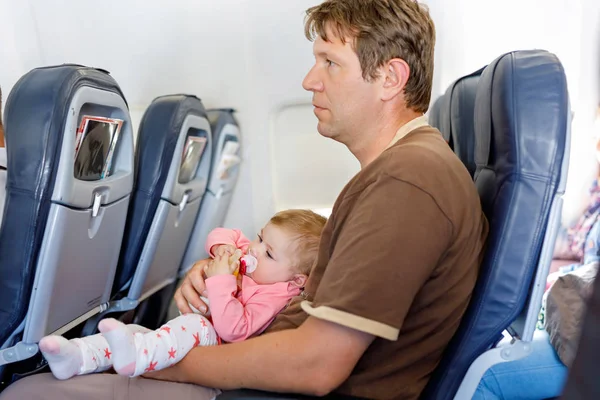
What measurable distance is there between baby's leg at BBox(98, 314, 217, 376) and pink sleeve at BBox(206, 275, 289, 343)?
90 mm

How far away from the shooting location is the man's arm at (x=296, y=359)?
1.17 metres

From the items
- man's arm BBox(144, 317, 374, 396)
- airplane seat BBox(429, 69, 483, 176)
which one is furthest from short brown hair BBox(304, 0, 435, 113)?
man's arm BBox(144, 317, 374, 396)

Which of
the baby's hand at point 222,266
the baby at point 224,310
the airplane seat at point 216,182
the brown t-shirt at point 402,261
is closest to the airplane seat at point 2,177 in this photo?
the baby at point 224,310

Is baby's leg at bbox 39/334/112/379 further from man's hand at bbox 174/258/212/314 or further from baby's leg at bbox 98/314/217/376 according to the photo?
man's hand at bbox 174/258/212/314

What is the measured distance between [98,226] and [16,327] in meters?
0.43

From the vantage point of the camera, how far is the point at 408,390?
1.33 metres

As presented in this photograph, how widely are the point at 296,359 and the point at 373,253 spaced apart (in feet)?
0.91

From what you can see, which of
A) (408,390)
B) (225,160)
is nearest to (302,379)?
(408,390)

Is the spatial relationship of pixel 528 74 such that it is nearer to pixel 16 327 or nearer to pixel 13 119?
pixel 13 119

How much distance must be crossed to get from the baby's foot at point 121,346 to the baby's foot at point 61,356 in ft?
0.33

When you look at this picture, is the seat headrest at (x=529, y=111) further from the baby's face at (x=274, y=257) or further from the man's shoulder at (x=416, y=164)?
the baby's face at (x=274, y=257)

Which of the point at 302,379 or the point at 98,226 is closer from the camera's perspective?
the point at 302,379

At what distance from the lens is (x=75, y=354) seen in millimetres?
1471

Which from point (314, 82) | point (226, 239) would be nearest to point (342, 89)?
point (314, 82)
